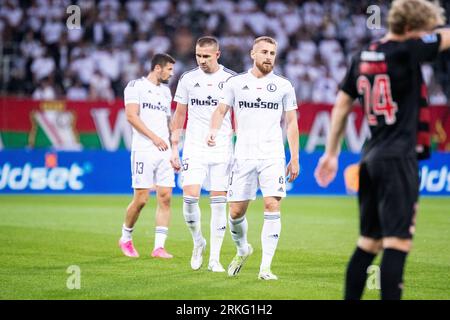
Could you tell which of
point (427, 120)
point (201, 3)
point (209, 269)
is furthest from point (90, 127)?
point (427, 120)

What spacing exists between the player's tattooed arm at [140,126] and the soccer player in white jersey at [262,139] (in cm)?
181

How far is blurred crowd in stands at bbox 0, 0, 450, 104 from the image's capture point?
82.7 feet

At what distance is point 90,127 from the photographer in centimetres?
2428

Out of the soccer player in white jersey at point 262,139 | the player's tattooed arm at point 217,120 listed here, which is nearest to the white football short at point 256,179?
the soccer player in white jersey at point 262,139

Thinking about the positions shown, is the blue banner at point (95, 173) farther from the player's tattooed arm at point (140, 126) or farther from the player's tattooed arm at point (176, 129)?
the player's tattooed arm at point (176, 129)

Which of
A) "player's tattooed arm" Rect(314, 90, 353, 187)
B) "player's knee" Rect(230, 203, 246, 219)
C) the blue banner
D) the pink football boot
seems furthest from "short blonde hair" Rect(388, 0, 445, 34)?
the blue banner

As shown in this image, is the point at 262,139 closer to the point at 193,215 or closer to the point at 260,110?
the point at 260,110

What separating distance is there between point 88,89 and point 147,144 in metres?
14.0

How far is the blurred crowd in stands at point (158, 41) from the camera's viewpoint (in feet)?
82.7

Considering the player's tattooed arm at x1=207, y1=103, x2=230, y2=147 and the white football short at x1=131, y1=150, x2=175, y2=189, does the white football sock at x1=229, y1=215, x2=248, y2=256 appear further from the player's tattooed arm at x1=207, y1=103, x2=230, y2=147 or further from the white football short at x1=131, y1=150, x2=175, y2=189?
the white football short at x1=131, y1=150, x2=175, y2=189

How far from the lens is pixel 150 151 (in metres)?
11.8

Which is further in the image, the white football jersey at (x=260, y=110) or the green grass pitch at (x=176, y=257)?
the white football jersey at (x=260, y=110)
